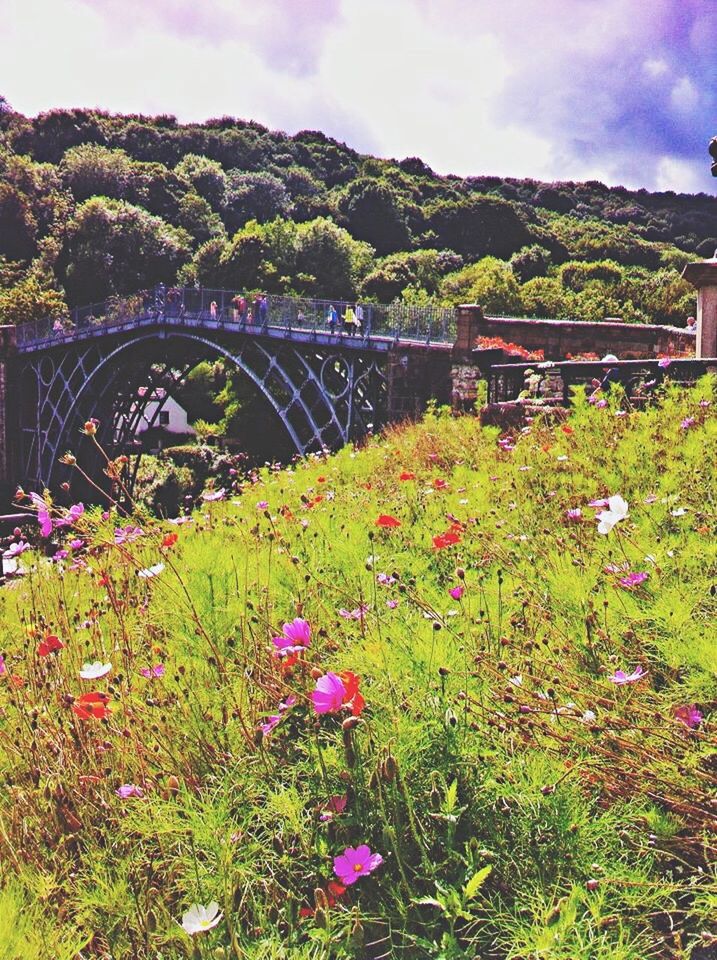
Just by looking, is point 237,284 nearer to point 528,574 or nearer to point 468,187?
point 468,187

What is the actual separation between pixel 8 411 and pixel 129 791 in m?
37.3

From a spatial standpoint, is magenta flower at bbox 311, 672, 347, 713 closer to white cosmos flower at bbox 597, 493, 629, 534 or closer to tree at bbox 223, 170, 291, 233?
white cosmos flower at bbox 597, 493, 629, 534

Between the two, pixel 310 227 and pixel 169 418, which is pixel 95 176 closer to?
pixel 310 227

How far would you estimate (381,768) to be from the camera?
1.80 metres

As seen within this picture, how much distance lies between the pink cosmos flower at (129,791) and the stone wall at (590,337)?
1544 cm

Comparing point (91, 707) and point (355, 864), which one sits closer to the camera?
point (355, 864)

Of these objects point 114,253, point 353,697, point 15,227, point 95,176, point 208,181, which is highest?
point 208,181

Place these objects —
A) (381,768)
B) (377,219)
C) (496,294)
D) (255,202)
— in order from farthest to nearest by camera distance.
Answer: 1. (255,202)
2. (377,219)
3. (496,294)
4. (381,768)

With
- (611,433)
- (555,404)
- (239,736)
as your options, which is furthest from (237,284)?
(239,736)

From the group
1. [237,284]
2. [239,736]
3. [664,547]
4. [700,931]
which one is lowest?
[700,931]

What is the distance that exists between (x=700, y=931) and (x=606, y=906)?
221 mm

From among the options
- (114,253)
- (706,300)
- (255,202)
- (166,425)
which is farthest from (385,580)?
(255,202)

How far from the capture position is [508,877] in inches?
67.4

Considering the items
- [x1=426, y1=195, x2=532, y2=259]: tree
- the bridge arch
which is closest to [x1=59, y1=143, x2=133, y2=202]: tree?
[x1=426, y1=195, x2=532, y2=259]: tree
